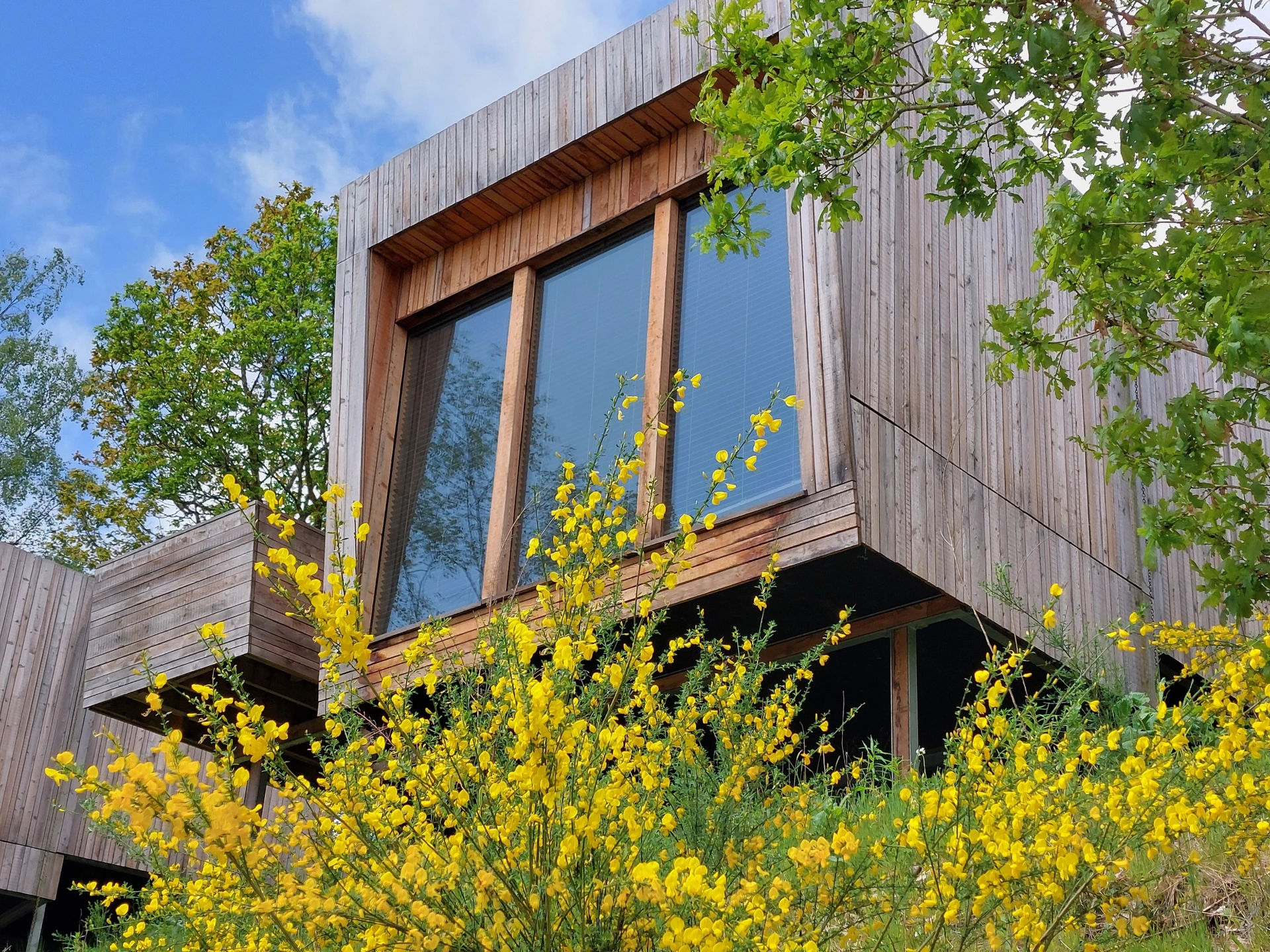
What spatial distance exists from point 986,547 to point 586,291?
2743 millimetres

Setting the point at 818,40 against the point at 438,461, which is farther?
the point at 438,461

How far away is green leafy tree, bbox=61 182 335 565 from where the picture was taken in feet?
54.8

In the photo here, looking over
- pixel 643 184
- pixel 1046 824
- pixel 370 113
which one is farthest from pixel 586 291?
pixel 370 113

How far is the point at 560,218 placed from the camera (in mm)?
8031

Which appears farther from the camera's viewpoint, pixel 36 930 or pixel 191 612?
pixel 36 930

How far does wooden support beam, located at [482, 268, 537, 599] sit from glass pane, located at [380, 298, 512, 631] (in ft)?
0.43

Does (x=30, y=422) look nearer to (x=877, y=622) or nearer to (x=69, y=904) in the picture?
(x=69, y=904)

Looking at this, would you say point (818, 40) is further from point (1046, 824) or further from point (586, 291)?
point (586, 291)

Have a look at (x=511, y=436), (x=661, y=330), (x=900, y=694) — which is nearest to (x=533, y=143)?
(x=661, y=330)

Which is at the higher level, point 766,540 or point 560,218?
point 560,218

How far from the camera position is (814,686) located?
24.1ft

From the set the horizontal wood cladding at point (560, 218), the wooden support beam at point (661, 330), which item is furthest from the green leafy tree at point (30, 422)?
the wooden support beam at point (661, 330)

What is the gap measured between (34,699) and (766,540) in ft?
27.6

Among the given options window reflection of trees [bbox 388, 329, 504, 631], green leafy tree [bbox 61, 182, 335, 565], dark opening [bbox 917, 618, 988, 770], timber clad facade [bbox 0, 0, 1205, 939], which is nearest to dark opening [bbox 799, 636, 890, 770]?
timber clad facade [bbox 0, 0, 1205, 939]
